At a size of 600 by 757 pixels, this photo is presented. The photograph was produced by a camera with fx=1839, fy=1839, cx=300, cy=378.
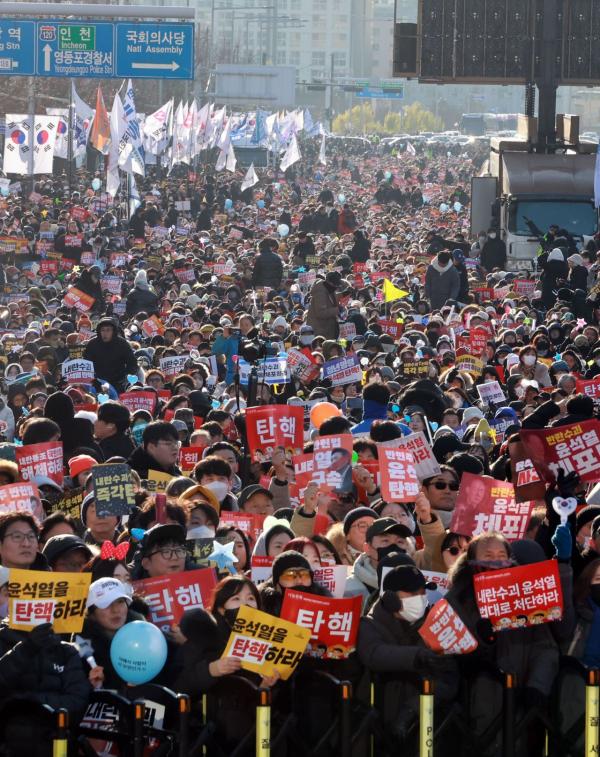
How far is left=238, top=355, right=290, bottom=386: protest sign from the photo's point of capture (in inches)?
589

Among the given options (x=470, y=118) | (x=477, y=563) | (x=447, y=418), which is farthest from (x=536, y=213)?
(x=470, y=118)

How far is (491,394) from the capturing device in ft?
48.5

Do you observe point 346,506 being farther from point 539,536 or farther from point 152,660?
point 152,660

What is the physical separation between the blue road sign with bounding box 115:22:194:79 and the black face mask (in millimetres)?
28937

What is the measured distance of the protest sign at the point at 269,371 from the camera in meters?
15.0

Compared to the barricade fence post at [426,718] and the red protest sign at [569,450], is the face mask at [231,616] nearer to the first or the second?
the barricade fence post at [426,718]

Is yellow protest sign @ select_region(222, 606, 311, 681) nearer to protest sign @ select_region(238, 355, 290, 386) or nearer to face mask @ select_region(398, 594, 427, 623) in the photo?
face mask @ select_region(398, 594, 427, 623)

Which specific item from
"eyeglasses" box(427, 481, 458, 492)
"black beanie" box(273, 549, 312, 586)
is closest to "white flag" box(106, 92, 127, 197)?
"eyeglasses" box(427, 481, 458, 492)

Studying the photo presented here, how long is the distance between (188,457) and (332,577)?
427 cm

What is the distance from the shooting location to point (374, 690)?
727 centimetres

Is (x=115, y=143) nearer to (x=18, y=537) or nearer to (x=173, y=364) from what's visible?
(x=173, y=364)

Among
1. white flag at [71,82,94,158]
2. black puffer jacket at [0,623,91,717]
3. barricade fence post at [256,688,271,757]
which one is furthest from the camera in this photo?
white flag at [71,82,94,158]

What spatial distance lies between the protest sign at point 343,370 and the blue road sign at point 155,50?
21466mm

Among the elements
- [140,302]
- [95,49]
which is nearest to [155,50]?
[95,49]
